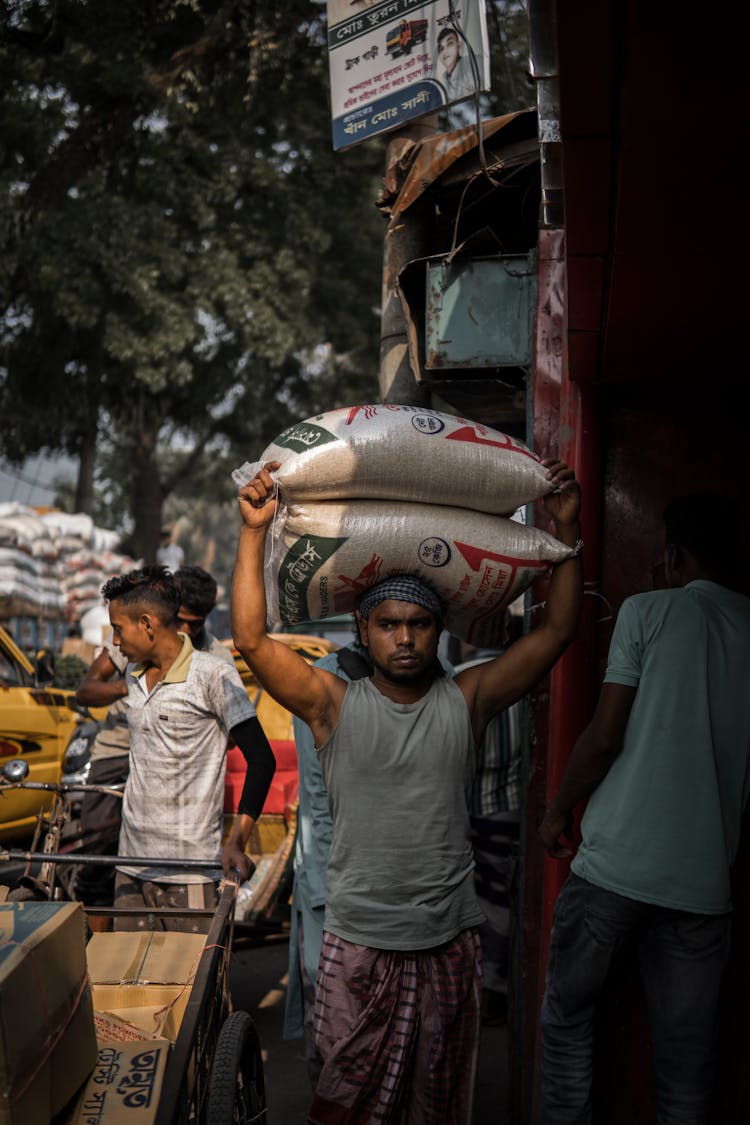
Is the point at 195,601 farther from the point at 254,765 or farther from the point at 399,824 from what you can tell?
the point at 399,824

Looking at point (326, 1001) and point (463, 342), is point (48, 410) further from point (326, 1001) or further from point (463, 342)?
point (326, 1001)

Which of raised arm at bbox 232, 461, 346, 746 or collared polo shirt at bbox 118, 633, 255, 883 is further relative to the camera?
collared polo shirt at bbox 118, 633, 255, 883

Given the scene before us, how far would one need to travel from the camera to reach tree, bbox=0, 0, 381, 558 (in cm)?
1191

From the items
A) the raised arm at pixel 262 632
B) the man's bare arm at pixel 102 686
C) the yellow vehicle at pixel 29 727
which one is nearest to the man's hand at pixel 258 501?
the raised arm at pixel 262 632

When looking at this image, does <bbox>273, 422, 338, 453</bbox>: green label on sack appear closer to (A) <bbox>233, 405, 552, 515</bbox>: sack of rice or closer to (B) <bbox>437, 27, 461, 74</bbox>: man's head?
(A) <bbox>233, 405, 552, 515</bbox>: sack of rice

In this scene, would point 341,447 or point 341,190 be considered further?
point 341,190

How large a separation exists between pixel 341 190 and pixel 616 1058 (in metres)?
14.3

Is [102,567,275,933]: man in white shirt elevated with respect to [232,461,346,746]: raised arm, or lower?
lower

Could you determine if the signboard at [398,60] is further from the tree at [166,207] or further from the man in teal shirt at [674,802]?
the tree at [166,207]

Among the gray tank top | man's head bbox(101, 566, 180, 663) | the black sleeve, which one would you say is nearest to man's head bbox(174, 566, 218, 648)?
man's head bbox(101, 566, 180, 663)

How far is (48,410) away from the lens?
56.6ft

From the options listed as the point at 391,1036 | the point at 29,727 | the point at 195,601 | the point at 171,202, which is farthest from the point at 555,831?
the point at 171,202

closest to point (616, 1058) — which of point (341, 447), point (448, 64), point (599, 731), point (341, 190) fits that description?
point (599, 731)

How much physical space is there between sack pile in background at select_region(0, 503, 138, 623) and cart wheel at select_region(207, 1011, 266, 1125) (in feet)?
33.3
